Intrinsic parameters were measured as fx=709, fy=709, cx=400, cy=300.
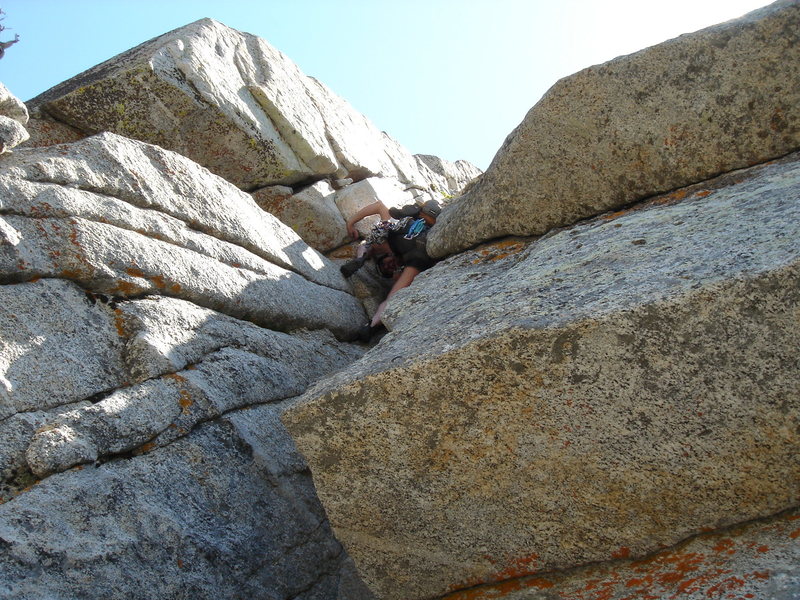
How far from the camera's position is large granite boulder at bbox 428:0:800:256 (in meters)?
6.44

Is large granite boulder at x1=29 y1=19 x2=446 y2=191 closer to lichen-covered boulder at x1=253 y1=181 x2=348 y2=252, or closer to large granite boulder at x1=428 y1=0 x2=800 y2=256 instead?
lichen-covered boulder at x1=253 y1=181 x2=348 y2=252

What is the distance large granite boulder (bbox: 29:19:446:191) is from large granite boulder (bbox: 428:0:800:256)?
4786 millimetres

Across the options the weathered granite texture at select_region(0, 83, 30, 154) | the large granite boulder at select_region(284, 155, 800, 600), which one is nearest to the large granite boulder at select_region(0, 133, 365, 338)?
the weathered granite texture at select_region(0, 83, 30, 154)

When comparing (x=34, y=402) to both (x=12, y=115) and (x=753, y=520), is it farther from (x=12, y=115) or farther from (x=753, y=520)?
(x=753, y=520)

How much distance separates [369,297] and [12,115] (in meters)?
4.95

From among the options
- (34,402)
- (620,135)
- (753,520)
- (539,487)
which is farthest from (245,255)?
(753,520)

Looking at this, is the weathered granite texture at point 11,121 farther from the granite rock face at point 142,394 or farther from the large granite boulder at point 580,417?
the large granite boulder at point 580,417

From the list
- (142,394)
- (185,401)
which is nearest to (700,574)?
(185,401)

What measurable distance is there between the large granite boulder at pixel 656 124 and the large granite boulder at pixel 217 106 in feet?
15.7

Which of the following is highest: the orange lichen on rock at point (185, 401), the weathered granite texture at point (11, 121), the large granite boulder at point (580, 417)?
the weathered granite texture at point (11, 121)

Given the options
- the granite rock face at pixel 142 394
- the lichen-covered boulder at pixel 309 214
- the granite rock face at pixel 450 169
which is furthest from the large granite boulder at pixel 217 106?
the granite rock face at pixel 450 169

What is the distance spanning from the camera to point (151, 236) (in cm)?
712

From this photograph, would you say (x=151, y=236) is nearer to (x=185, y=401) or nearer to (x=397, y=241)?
(x=185, y=401)

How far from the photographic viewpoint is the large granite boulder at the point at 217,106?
982cm
